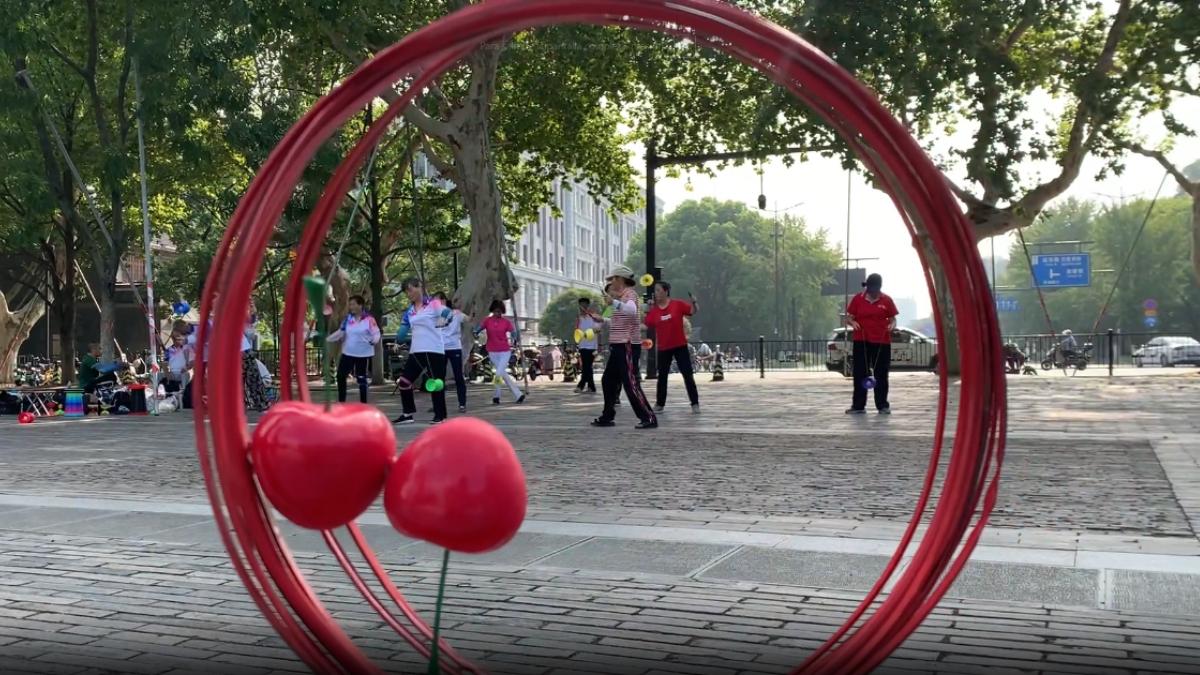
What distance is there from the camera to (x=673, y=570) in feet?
17.9

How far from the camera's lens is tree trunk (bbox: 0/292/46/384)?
119 feet

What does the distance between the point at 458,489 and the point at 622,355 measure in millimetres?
11499

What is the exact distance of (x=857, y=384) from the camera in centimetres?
1563

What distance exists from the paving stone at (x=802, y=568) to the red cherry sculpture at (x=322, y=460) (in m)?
2.59

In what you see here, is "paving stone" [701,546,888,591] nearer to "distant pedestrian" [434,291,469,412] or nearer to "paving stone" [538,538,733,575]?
"paving stone" [538,538,733,575]

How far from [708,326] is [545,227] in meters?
15.4

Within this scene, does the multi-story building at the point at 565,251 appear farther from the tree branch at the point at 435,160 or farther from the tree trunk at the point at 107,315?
the tree trunk at the point at 107,315

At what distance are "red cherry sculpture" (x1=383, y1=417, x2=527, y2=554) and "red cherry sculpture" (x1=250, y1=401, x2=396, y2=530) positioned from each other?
0.08 metres

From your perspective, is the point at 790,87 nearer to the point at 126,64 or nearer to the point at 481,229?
the point at 481,229

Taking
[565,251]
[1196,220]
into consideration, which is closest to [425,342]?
[1196,220]

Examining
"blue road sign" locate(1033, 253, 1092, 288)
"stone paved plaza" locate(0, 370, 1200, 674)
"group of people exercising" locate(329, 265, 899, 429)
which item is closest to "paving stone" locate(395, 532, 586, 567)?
"stone paved plaza" locate(0, 370, 1200, 674)

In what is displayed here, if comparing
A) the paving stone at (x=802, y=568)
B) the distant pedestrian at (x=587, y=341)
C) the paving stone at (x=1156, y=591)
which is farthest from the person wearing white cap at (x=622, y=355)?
the paving stone at (x=1156, y=591)

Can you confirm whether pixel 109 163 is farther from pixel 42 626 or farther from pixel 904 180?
pixel 904 180

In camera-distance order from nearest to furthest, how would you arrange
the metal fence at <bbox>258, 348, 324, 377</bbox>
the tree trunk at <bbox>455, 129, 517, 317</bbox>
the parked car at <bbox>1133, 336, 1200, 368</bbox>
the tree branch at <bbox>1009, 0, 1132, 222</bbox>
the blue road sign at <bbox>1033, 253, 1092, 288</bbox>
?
1. the tree trunk at <bbox>455, 129, 517, 317</bbox>
2. the tree branch at <bbox>1009, 0, 1132, 222</bbox>
3. the metal fence at <bbox>258, 348, 324, 377</bbox>
4. the parked car at <bbox>1133, 336, 1200, 368</bbox>
5. the blue road sign at <bbox>1033, 253, 1092, 288</bbox>
